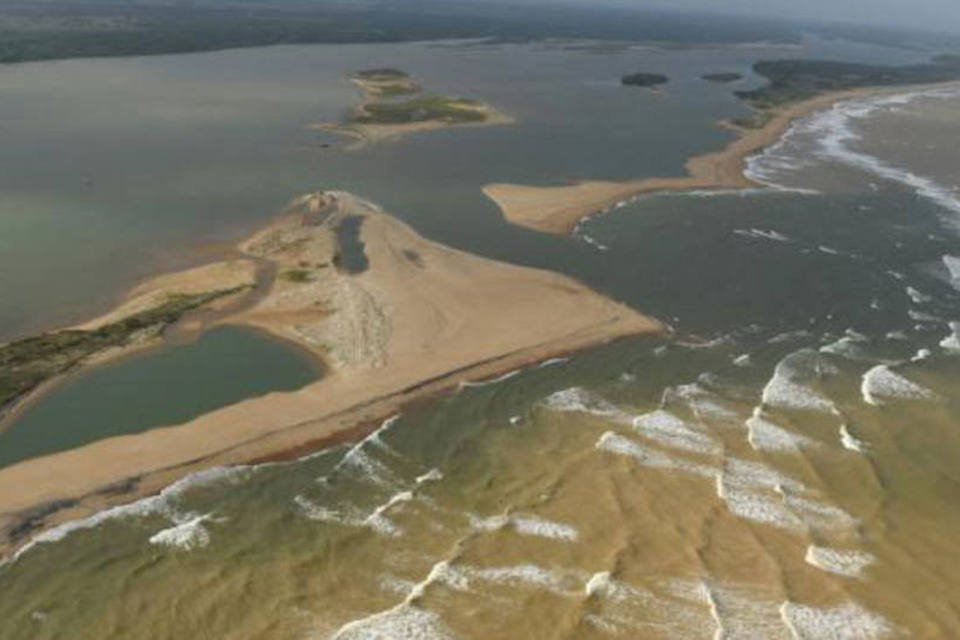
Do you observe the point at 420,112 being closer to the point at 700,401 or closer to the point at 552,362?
the point at 552,362

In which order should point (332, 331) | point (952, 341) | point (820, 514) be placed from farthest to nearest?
point (952, 341) → point (332, 331) → point (820, 514)

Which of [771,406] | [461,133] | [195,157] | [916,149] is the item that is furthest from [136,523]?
[916,149]

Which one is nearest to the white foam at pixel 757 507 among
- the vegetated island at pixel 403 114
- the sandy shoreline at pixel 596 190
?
the sandy shoreline at pixel 596 190

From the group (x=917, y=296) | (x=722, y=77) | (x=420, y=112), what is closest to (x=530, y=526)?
(x=917, y=296)

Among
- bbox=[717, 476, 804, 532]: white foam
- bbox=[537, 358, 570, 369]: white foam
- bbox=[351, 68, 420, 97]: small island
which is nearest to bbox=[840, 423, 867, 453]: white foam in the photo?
bbox=[717, 476, 804, 532]: white foam

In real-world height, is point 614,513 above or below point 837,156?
below

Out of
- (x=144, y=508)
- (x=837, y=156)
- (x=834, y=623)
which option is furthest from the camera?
(x=837, y=156)

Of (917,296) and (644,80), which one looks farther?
(644,80)
